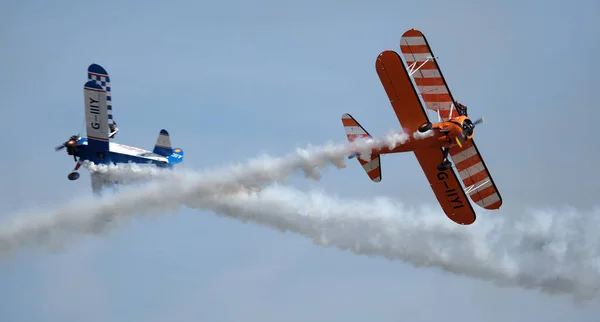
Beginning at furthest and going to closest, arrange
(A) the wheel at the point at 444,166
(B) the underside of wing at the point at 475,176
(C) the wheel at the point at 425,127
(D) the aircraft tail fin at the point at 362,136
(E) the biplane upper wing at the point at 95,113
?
(E) the biplane upper wing at the point at 95,113, (D) the aircraft tail fin at the point at 362,136, (B) the underside of wing at the point at 475,176, (A) the wheel at the point at 444,166, (C) the wheel at the point at 425,127

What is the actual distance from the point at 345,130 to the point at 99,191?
9.98 meters

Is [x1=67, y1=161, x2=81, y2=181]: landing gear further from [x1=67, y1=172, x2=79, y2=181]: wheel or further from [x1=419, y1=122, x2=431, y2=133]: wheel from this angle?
[x1=419, y1=122, x2=431, y2=133]: wheel

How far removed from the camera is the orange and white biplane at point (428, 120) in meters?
41.8

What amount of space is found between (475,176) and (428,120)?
3251mm

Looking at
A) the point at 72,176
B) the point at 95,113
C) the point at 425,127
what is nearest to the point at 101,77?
the point at 95,113

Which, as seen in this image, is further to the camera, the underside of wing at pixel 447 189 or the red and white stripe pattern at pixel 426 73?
the underside of wing at pixel 447 189

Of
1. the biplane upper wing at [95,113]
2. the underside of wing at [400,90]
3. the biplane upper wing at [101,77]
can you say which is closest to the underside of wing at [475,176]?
the underside of wing at [400,90]

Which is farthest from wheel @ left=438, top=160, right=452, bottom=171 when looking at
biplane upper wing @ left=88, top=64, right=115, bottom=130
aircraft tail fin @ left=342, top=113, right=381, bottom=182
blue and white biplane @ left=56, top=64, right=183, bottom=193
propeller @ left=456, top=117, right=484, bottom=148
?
biplane upper wing @ left=88, top=64, right=115, bottom=130

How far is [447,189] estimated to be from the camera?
1778 inches

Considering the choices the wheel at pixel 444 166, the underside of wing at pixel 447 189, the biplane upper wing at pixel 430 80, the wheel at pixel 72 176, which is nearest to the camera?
the biplane upper wing at pixel 430 80

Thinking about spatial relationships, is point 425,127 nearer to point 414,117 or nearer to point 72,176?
point 414,117

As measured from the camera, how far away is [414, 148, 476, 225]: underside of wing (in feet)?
146

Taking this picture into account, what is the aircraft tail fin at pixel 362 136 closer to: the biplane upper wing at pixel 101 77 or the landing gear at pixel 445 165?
the landing gear at pixel 445 165

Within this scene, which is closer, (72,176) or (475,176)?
(475,176)
